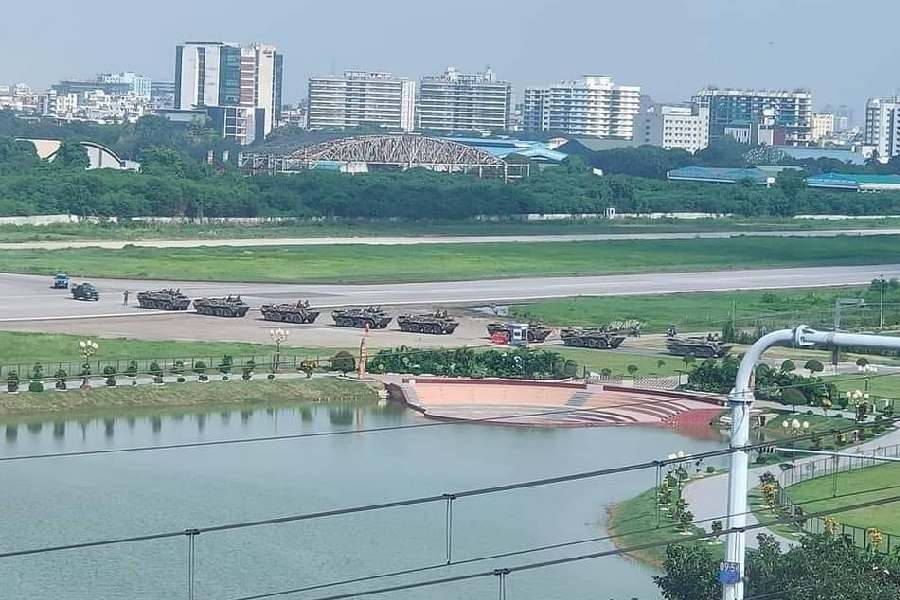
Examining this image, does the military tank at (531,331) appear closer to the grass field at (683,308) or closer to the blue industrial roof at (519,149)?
the grass field at (683,308)

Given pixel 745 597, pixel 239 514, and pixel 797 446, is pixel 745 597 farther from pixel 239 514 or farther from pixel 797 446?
pixel 797 446

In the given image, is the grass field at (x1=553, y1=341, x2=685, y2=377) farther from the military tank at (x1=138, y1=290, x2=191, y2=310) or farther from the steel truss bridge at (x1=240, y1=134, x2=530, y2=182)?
the steel truss bridge at (x1=240, y1=134, x2=530, y2=182)

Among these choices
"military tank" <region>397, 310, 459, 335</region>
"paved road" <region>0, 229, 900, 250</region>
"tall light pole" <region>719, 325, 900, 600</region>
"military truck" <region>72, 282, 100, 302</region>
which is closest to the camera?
"tall light pole" <region>719, 325, 900, 600</region>

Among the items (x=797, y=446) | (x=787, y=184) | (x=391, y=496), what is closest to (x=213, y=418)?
(x=391, y=496)

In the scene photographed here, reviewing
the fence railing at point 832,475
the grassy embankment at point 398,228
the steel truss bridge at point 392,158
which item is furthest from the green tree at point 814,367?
the steel truss bridge at point 392,158

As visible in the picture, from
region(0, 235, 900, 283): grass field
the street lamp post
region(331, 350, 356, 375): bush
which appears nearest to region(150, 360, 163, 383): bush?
the street lamp post

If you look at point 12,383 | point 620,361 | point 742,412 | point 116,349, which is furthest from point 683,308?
point 742,412

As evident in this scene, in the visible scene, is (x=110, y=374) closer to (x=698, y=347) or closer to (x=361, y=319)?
(x=361, y=319)
